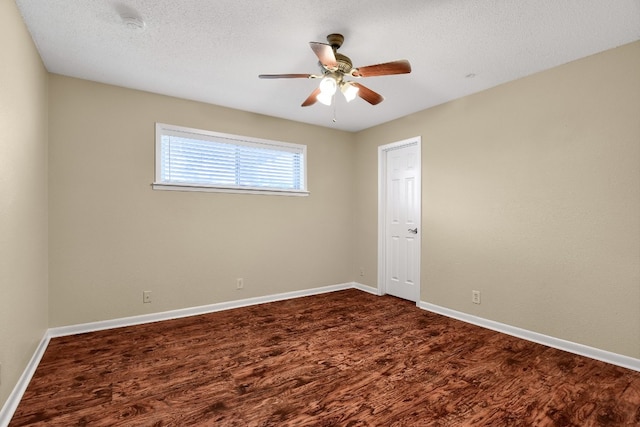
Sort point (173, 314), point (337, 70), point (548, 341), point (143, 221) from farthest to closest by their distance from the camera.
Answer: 1. point (173, 314)
2. point (143, 221)
3. point (548, 341)
4. point (337, 70)

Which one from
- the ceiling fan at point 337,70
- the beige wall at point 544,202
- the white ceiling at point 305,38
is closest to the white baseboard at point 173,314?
the beige wall at point 544,202

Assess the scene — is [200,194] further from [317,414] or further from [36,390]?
[317,414]

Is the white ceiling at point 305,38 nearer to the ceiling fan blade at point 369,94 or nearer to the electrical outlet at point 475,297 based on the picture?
Answer: the ceiling fan blade at point 369,94

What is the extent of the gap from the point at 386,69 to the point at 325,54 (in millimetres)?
462

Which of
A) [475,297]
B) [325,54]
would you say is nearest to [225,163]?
[325,54]

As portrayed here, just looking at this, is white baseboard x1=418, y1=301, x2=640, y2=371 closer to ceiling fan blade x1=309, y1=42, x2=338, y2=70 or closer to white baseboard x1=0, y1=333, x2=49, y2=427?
ceiling fan blade x1=309, y1=42, x2=338, y2=70

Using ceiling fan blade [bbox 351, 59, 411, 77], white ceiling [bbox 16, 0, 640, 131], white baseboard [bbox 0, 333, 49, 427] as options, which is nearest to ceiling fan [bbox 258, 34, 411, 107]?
ceiling fan blade [bbox 351, 59, 411, 77]

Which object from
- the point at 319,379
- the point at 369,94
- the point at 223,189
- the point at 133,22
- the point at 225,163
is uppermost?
the point at 133,22

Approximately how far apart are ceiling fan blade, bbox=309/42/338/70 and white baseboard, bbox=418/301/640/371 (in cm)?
297

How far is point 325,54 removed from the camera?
82.1 inches

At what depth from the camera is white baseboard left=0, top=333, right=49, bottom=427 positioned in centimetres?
179

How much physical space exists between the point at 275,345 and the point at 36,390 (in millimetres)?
1673

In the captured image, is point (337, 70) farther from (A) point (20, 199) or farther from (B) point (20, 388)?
(B) point (20, 388)

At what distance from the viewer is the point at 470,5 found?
2.05 meters
